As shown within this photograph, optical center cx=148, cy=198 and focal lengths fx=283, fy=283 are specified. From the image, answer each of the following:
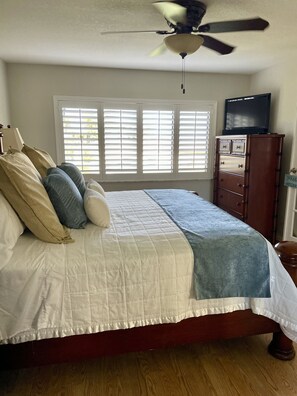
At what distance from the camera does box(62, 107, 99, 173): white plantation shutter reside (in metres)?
4.12

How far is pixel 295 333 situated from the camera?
5.57 feet

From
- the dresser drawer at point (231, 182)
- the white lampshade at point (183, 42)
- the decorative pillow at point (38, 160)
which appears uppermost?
the white lampshade at point (183, 42)

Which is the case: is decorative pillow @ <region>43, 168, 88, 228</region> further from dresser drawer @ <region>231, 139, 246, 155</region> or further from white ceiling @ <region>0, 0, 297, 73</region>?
dresser drawer @ <region>231, 139, 246, 155</region>

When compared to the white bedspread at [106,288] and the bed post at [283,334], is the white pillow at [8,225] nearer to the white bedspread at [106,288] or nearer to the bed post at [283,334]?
the white bedspread at [106,288]

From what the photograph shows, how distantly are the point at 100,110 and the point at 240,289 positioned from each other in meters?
3.35

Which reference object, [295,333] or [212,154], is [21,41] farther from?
[295,333]

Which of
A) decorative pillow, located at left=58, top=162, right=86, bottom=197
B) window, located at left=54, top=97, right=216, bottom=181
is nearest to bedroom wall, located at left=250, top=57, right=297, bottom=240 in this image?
window, located at left=54, top=97, right=216, bottom=181

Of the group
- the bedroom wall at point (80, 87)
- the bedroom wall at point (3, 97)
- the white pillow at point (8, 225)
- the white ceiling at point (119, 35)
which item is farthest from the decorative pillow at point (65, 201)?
the bedroom wall at point (80, 87)

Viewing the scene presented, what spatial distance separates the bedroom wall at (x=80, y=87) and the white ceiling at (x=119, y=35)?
7.4 inches

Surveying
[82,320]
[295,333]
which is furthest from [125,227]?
[295,333]

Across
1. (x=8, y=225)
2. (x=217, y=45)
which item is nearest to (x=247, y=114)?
(x=217, y=45)

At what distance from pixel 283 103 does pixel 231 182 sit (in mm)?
1245

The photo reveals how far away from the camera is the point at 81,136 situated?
4.19 meters

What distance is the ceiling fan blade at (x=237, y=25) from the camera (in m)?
1.90
